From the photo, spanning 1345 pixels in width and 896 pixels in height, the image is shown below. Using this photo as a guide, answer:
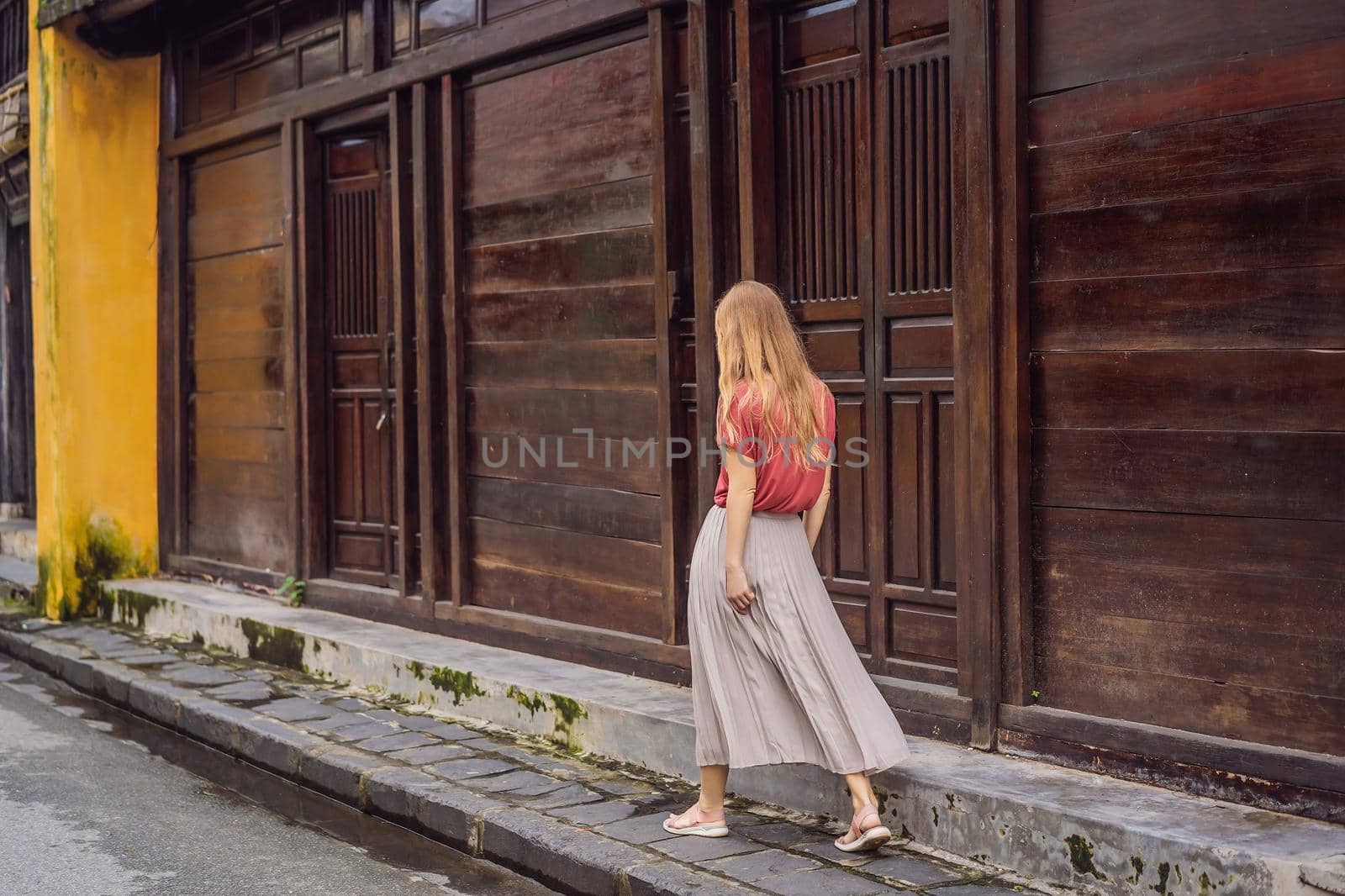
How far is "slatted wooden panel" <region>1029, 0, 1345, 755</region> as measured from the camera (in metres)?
4.38

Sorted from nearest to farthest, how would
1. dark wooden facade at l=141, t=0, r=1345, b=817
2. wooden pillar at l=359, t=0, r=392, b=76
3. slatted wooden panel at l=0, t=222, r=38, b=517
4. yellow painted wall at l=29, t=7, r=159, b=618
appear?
dark wooden facade at l=141, t=0, r=1345, b=817
wooden pillar at l=359, t=0, r=392, b=76
yellow painted wall at l=29, t=7, r=159, b=618
slatted wooden panel at l=0, t=222, r=38, b=517

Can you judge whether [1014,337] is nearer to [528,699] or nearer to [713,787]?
[713,787]

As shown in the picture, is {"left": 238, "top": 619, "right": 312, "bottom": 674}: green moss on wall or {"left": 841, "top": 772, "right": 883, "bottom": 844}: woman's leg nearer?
{"left": 841, "top": 772, "right": 883, "bottom": 844}: woman's leg

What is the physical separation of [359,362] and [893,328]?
14.7 ft

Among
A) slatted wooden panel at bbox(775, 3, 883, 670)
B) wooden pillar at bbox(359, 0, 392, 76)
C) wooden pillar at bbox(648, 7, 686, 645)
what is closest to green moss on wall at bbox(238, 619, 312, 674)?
wooden pillar at bbox(648, 7, 686, 645)

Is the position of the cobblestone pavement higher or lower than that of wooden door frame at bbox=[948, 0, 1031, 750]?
lower

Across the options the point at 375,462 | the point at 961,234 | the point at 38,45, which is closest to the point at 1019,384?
the point at 961,234

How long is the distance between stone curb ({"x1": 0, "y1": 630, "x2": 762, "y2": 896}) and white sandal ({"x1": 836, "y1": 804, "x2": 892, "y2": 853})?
49 centimetres

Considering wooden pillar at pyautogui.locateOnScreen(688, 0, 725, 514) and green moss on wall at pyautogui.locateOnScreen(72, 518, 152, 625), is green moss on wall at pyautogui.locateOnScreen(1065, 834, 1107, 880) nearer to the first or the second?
wooden pillar at pyautogui.locateOnScreen(688, 0, 725, 514)

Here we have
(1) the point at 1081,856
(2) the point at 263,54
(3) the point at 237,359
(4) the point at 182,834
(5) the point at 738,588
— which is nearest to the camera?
(1) the point at 1081,856

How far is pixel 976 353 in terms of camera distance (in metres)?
5.20

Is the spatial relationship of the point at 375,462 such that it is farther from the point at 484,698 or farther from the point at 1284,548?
the point at 1284,548

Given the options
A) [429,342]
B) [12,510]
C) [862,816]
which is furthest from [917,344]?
[12,510]

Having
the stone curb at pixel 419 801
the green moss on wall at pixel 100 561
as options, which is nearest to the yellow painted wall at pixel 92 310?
the green moss on wall at pixel 100 561
